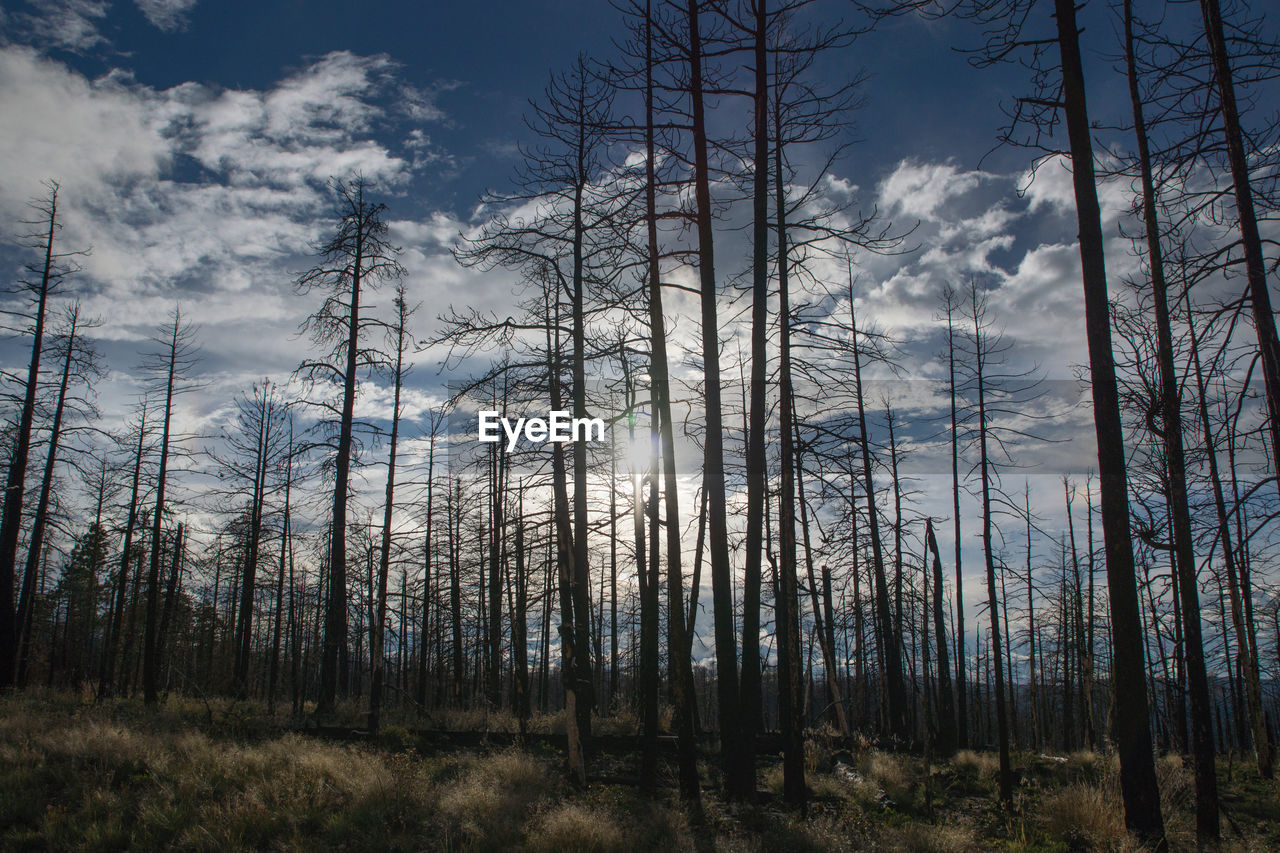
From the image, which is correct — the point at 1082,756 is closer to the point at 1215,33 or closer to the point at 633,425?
the point at 633,425

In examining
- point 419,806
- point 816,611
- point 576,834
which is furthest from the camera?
point 816,611

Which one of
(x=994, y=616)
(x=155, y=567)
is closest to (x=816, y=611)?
(x=994, y=616)

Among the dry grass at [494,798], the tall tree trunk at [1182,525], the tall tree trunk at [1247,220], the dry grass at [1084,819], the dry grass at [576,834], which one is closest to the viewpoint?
Answer: the tall tree trunk at [1247,220]

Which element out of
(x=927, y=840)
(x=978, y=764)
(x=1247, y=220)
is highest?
(x=1247, y=220)

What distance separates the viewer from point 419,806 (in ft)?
28.4

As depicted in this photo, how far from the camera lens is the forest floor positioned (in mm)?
7512

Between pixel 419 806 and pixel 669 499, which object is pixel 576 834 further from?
pixel 669 499

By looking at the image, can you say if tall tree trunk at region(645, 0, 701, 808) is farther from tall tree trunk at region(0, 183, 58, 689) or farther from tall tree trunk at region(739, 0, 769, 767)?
tall tree trunk at region(0, 183, 58, 689)

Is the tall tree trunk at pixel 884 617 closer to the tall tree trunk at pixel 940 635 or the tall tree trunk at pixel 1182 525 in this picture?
the tall tree trunk at pixel 940 635

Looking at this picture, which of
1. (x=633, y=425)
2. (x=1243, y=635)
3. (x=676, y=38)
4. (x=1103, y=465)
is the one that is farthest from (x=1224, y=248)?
(x=1243, y=635)

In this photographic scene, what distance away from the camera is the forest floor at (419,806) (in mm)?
7512

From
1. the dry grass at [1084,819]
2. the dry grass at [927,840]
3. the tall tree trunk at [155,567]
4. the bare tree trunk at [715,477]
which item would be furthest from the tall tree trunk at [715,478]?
the tall tree trunk at [155,567]

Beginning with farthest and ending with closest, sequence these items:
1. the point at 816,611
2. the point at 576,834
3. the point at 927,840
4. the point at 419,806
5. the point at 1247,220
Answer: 1. the point at 816,611
2. the point at 419,806
3. the point at 927,840
4. the point at 576,834
5. the point at 1247,220

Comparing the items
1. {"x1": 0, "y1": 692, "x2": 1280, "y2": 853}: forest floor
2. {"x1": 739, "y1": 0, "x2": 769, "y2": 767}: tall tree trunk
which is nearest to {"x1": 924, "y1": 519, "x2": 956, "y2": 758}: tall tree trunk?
{"x1": 0, "y1": 692, "x2": 1280, "y2": 853}: forest floor
